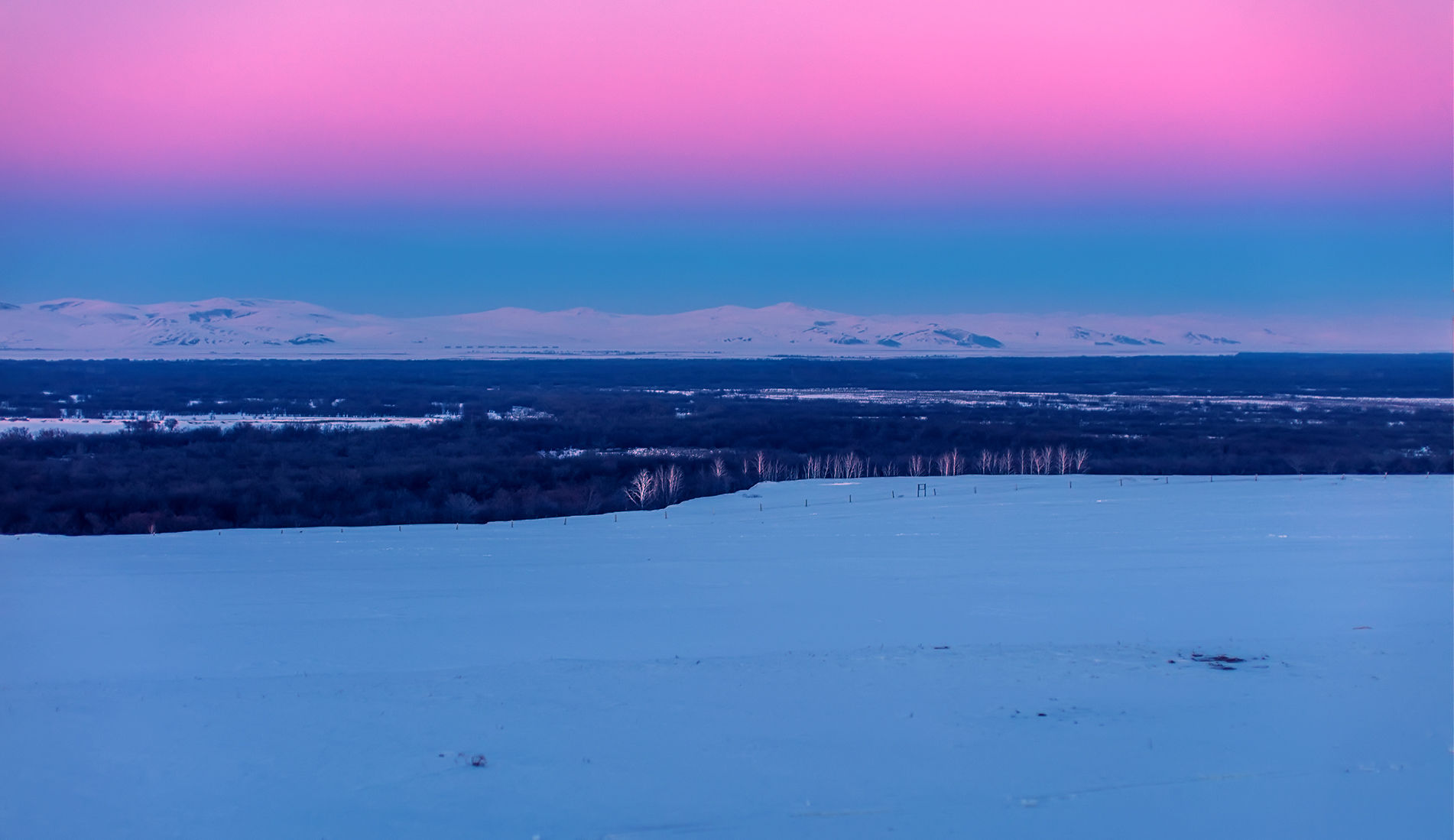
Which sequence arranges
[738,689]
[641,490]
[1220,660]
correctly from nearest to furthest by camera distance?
[738,689], [1220,660], [641,490]

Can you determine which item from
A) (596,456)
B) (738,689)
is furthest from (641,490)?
(738,689)

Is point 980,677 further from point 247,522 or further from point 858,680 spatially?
point 247,522

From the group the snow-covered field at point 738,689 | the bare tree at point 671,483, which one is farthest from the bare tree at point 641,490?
the snow-covered field at point 738,689

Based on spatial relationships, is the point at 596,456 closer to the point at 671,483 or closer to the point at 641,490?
the point at 671,483

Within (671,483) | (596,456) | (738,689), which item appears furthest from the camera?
(596,456)

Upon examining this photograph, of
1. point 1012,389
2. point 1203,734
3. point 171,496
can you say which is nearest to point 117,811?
point 1203,734

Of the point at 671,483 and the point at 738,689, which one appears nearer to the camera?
the point at 738,689

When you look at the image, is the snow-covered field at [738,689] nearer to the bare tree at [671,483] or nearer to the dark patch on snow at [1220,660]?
the dark patch on snow at [1220,660]
